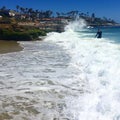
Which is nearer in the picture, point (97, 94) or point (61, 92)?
point (97, 94)

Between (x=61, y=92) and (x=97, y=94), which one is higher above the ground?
(x=97, y=94)

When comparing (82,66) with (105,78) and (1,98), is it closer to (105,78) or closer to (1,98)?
(105,78)

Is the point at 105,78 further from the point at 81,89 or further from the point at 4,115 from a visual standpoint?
the point at 4,115

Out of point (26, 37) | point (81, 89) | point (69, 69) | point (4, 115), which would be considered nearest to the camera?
point (4, 115)

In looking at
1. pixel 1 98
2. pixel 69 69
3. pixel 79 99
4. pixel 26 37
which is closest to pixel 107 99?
pixel 79 99

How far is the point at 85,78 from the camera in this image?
44.5 ft

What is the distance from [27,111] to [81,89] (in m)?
2.98

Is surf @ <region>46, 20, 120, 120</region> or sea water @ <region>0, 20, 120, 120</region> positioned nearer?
surf @ <region>46, 20, 120, 120</region>

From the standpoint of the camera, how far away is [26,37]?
43250mm

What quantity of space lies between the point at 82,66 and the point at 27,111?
317 inches

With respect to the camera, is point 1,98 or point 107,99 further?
point 1,98

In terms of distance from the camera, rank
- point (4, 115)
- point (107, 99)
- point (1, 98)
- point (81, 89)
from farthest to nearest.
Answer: point (81, 89) → point (1, 98) → point (107, 99) → point (4, 115)

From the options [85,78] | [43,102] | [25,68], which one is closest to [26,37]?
[25,68]

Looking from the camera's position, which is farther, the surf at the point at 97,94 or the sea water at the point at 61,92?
A: the sea water at the point at 61,92
